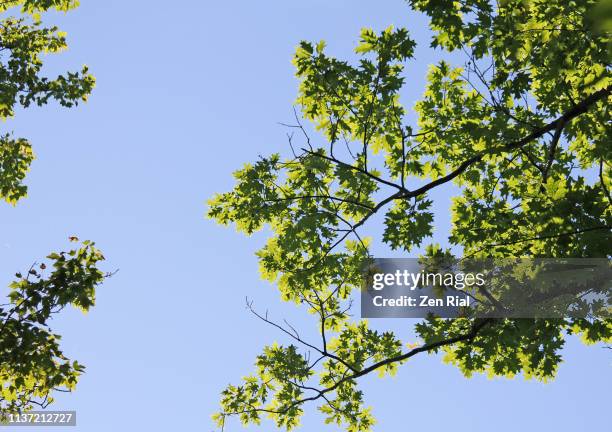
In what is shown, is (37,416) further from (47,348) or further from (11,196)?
(11,196)

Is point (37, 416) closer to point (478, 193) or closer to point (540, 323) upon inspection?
point (540, 323)

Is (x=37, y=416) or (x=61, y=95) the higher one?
(x=61, y=95)

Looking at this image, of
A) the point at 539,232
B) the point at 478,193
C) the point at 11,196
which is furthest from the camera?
the point at 11,196

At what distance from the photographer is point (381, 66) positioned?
A: 33.3 ft

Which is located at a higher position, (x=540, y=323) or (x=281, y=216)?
(x=281, y=216)

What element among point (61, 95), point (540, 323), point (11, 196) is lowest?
point (540, 323)

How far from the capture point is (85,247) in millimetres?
7797

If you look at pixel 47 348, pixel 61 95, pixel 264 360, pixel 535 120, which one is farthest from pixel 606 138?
pixel 61 95

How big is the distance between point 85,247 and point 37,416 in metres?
2.70

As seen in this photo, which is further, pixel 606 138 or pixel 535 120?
pixel 535 120

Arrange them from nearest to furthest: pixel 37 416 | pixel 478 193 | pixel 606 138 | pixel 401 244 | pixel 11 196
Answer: pixel 37 416, pixel 606 138, pixel 401 244, pixel 478 193, pixel 11 196

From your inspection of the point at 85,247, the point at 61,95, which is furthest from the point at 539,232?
the point at 61,95

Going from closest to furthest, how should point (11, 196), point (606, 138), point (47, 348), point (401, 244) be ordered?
point (47, 348) → point (606, 138) → point (401, 244) → point (11, 196)

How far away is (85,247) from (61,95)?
700cm
